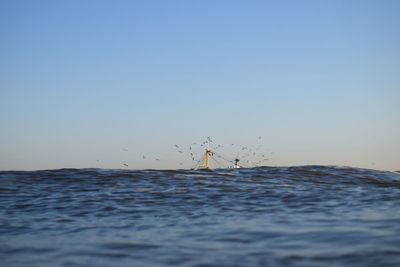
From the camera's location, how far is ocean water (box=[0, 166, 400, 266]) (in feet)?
11.5

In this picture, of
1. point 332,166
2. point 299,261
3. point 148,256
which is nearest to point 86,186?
point 148,256

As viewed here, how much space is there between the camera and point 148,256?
3.64 metres

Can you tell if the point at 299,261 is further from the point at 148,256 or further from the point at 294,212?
the point at 294,212

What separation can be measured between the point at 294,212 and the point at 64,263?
12.8 ft

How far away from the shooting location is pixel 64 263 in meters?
3.46

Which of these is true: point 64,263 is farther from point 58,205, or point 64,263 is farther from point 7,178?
point 7,178

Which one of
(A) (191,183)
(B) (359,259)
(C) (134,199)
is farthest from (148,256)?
(A) (191,183)

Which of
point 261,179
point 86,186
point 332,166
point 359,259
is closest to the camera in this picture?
point 359,259

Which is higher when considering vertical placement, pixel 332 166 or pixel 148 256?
pixel 332 166

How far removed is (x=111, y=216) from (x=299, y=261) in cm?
397

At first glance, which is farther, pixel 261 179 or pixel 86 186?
pixel 261 179

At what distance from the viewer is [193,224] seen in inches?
210

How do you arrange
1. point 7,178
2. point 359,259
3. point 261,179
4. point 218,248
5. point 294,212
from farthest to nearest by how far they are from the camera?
1. point 261,179
2. point 7,178
3. point 294,212
4. point 218,248
5. point 359,259

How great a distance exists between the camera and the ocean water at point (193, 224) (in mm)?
3500
